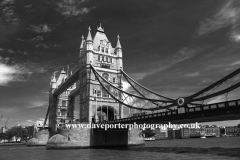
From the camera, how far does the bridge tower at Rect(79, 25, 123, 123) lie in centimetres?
6875

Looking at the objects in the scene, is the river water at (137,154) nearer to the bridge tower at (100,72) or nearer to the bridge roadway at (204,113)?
the bridge roadway at (204,113)

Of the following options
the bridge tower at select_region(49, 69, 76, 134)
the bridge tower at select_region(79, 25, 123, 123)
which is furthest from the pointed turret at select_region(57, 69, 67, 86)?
the bridge tower at select_region(79, 25, 123, 123)

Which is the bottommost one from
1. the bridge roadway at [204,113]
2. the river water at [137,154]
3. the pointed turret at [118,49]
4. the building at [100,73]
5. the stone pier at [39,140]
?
the stone pier at [39,140]

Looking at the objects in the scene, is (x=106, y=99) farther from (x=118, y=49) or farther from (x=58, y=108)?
(x=58, y=108)

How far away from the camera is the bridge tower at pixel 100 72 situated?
68.8 metres

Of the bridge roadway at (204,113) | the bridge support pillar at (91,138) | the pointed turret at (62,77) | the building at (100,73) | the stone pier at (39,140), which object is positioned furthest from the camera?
the pointed turret at (62,77)

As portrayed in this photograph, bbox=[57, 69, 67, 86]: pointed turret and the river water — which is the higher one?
bbox=[57, 69, 67, 86]: pointed turret

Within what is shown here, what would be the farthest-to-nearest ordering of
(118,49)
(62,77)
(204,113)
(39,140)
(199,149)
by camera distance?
(62,77) < (39,140) < (118,49) < (199,149) < (204,113)

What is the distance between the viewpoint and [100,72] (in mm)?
72438

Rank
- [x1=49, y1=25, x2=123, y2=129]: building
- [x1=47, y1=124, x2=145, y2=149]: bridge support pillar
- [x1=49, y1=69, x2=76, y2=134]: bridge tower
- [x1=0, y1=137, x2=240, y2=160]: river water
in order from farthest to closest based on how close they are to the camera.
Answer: [x1=49, y1=69, x2=76, y2=134]: bridge tower, [x1=49, y1=25, x2=123, y2=129]: building, [x1=47, y1=124, x2=145, y2=149]: bridge support pillar, [x1=0, y1=137, x2=240, y2=160]: river water

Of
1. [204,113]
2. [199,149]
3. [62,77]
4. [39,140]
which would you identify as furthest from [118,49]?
[62,77]

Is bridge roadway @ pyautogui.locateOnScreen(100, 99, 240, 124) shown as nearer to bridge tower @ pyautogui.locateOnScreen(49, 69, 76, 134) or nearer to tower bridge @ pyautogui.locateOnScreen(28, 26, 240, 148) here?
tower bridge @ pyautogui.locateOnScreen(28, 26, 240, 148)

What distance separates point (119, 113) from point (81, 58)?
2087 centimetres

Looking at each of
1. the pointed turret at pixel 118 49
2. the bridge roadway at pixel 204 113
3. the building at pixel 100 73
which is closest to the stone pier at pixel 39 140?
the building at pixel 100 73
